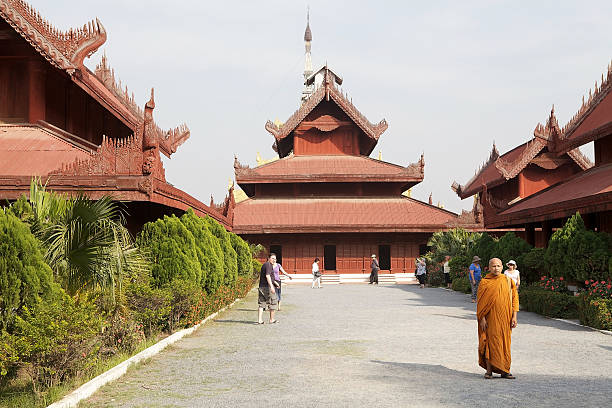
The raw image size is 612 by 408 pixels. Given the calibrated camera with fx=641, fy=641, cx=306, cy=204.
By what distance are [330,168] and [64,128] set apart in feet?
84.9

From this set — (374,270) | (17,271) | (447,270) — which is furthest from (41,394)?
(374,270)

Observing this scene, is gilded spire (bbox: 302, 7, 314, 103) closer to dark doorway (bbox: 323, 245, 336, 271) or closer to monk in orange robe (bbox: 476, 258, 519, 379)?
dark doorway (bbox: 323, 245, 336, 271)

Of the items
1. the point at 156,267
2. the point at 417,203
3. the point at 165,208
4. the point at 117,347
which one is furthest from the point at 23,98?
the point at 417,203

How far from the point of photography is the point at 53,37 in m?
14.9

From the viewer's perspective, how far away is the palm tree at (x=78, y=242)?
8305 mm

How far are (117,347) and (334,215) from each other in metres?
29.8

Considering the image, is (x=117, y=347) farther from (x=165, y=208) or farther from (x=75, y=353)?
(x=165, y=208)

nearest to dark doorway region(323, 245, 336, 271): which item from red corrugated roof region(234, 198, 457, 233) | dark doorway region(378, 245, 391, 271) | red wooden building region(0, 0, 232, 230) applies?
red corrugated roof region(234, 198, 457, 233)

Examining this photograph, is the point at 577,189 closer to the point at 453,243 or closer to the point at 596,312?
the point at 596,312

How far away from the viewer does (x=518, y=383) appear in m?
8.12

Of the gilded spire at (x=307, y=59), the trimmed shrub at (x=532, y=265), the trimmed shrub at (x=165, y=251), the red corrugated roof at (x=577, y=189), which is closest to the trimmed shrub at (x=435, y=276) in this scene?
the red corrugated roof at (x=577, y=189)

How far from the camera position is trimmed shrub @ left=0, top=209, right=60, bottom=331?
696 centimetres

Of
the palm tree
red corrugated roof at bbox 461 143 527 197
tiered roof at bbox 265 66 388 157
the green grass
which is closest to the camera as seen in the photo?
the green grass

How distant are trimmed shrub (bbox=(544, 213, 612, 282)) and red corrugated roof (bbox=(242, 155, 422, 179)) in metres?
24.2
